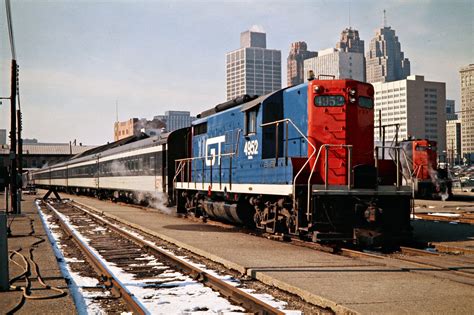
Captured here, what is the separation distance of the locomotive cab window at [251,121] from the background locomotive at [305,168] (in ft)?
0.09

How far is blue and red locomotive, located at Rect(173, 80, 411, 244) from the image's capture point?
439 inches

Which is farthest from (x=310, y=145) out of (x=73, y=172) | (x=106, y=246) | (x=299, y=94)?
(x=73, y=172)

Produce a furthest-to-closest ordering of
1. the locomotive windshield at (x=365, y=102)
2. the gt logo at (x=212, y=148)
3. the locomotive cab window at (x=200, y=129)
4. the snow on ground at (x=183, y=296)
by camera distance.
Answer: the locomotive cab window at (x=200, y=129), the gt logo at (x=212, y=148), the locomotive windshield at (x=365, y=102), the snow on ground at (x=183, y=296)

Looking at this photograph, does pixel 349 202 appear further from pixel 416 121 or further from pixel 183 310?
pixel 416 121

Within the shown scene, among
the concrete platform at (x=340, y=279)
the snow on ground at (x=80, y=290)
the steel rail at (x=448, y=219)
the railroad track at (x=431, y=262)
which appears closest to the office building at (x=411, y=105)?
the steel rail at (x=448, y=219)

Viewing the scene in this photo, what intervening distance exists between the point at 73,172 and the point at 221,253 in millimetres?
40836

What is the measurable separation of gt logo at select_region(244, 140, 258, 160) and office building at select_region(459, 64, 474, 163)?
93.8 m

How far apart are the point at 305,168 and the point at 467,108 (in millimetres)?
155734

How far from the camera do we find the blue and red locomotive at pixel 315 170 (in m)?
11.1

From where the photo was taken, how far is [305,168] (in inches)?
460

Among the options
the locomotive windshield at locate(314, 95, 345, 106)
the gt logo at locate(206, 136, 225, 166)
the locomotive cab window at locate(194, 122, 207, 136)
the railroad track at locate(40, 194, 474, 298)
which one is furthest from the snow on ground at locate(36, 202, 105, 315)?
the locomotive cab window at locate(194, 122, 207, 136)

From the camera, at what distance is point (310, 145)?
12.2 meters

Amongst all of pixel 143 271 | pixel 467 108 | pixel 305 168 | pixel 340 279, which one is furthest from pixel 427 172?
pixel 467 108

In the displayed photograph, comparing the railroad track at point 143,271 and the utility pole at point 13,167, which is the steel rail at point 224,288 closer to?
the railroad track at point 143,271
